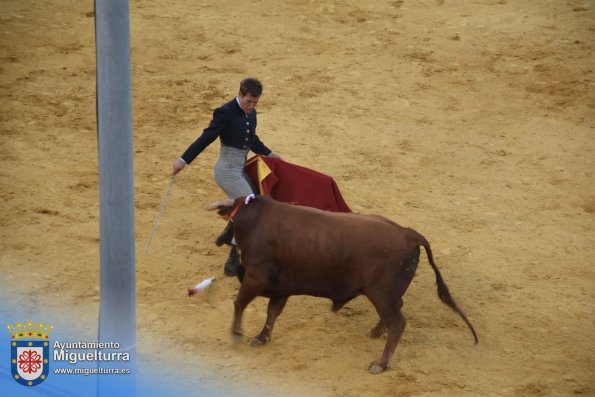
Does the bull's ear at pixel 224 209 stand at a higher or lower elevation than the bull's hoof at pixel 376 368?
higher

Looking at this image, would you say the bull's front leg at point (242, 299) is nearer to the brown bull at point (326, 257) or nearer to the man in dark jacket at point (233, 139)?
the brown bull at point (326, 257)

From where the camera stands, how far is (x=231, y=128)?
828 centimetres

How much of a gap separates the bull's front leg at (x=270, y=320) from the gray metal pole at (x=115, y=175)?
6.26 feet

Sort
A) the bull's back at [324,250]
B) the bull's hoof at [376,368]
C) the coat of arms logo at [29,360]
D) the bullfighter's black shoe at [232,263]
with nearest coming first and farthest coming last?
the coat of arms logo at [29,360], the bull's back at [324,250], the bull's hoof at [376,368], the bullfighter's black shoe at [232,263]

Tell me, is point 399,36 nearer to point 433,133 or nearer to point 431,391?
point 433,133

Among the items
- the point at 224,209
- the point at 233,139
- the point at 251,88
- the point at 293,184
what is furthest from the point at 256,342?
the point at 251,88

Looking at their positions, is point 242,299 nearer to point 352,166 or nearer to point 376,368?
point 376,368

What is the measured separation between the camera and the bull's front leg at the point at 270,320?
7.66 metres

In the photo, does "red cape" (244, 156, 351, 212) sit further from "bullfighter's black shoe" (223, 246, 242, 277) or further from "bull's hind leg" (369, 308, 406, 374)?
"bull's hind leg" (369, 308, 406, 374)

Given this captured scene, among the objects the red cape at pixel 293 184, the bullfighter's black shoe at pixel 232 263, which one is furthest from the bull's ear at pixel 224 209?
the bullfighter's black shoe at pixel 232 263

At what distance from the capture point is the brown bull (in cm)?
725

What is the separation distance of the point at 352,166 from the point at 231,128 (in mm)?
2825

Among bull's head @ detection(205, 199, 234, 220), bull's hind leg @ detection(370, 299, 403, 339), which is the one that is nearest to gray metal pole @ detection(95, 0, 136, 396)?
bull's head @ detection(205, 199, 234, 220)

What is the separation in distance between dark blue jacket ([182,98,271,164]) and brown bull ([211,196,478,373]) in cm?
85
